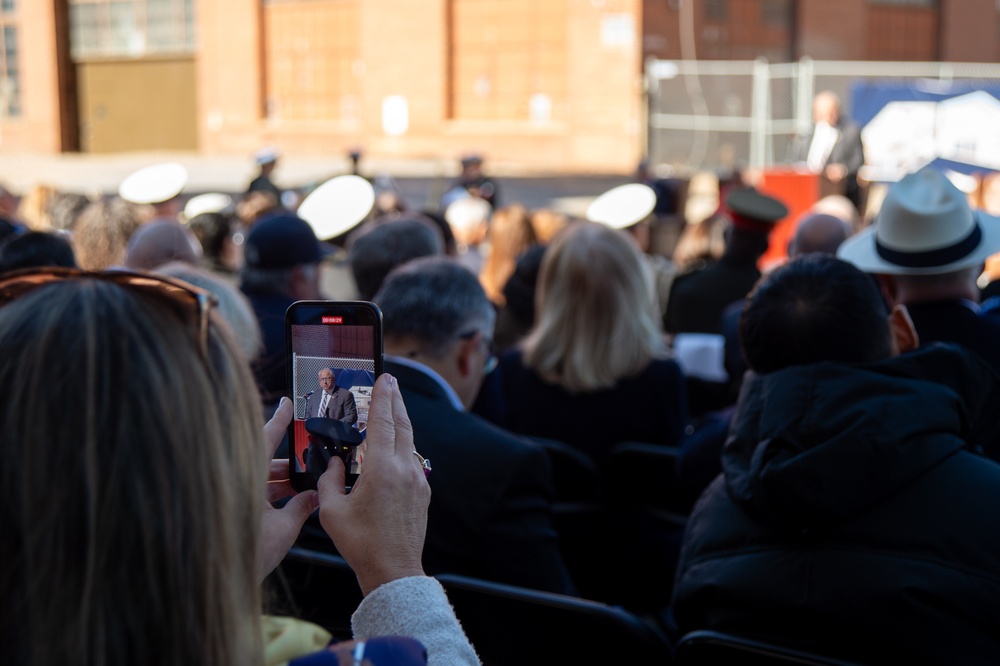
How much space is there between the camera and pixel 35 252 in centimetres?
437

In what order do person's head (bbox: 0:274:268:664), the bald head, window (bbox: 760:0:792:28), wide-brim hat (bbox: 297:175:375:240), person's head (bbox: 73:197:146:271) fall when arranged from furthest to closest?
window (bbox: 760:0:792:28), wide-brim hat (bbox: 297:175:375:240), person's head (bbox: 73:197:146:271), the bald head, person's head (bbox: 0:274:268:664)

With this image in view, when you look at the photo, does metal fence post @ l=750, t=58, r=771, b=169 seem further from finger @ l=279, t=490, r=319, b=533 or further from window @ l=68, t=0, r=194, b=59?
finger @ l=279, t=490, r=319, b=533

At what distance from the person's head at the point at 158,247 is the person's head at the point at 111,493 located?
13.1 ft

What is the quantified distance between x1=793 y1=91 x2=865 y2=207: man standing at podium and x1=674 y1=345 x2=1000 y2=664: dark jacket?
10.7 m

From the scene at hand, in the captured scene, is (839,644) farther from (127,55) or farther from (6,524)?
(127,55)

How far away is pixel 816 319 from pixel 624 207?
516cm

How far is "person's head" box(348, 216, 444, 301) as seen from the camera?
4.84 meters

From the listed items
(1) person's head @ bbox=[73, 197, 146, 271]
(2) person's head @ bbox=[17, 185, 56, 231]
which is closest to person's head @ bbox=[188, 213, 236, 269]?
(1) person's head @ bbox=[73, 197, 146, 271]

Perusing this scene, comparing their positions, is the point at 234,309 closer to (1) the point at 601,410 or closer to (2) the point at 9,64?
(1) the point at 601,410

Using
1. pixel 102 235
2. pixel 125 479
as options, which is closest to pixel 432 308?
pixel 125 479

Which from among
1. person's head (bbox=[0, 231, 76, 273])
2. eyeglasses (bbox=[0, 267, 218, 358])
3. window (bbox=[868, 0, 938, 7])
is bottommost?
person's head (bbox=[0, 231, 76, 273])

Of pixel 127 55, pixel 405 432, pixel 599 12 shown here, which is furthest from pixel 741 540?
pixel 127 55

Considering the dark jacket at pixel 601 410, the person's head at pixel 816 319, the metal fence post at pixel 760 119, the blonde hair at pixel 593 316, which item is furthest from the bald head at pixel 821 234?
the metal fence post at pixel 760 119

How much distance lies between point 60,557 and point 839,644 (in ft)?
5.78
